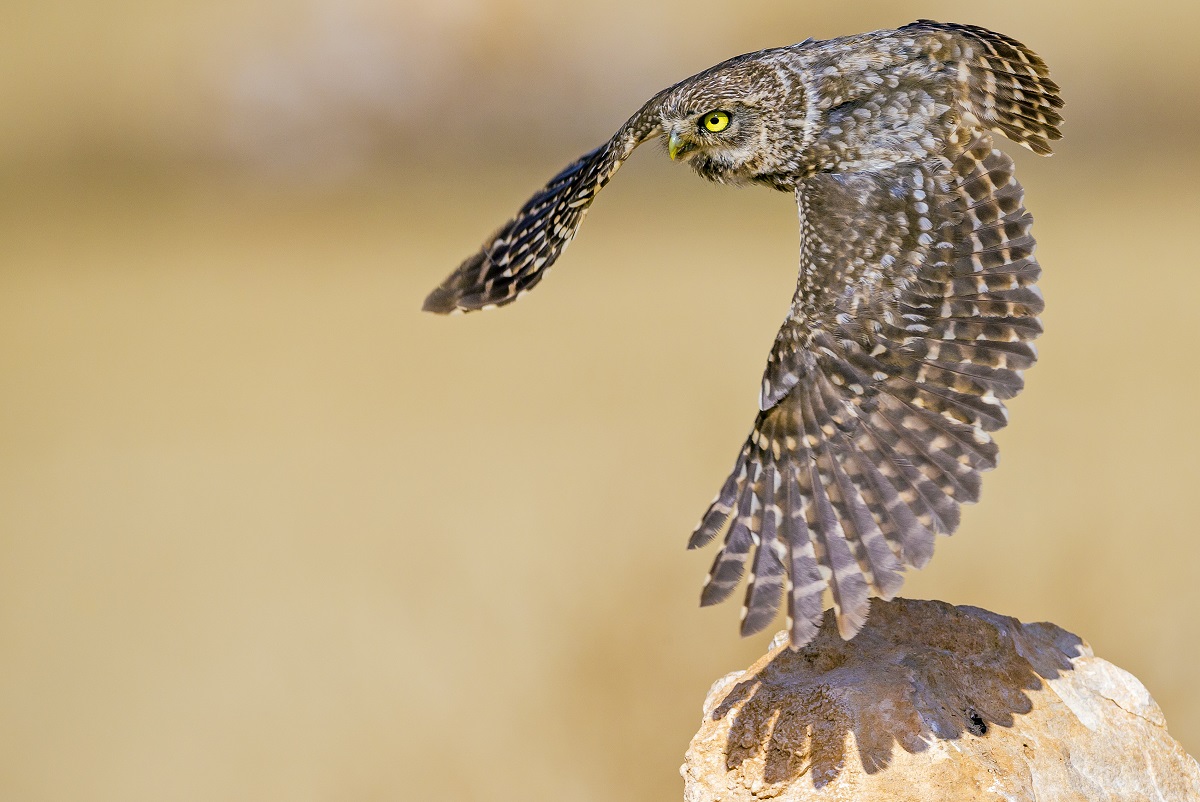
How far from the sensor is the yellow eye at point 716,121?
4.88 metres

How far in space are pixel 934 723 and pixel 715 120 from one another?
7.53 ft

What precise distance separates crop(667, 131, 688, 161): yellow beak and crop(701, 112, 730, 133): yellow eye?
0.34 feet

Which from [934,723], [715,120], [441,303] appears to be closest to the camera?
[934,723]

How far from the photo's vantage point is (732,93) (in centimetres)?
484

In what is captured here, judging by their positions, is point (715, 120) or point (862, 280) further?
point (715, 120)

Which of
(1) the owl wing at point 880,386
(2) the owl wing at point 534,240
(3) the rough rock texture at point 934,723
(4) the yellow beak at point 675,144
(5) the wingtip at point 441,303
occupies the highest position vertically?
(4) the yellow beak at point 675,144

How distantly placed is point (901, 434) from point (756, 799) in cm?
123

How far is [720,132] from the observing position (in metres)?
4.91

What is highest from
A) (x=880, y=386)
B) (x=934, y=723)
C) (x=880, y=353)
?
(x=880, y=353)

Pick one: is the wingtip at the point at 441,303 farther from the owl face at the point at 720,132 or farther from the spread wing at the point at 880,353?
the spread wing at the point at 880,353

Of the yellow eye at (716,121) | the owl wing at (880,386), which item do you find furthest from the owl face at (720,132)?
the owl wing at (880,386)

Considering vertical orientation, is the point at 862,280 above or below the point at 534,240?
below

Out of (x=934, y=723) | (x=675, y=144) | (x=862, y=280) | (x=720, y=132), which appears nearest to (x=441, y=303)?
(x=675, y=144)

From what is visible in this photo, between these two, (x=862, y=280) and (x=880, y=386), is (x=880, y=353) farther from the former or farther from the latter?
(x=862, y=280)
